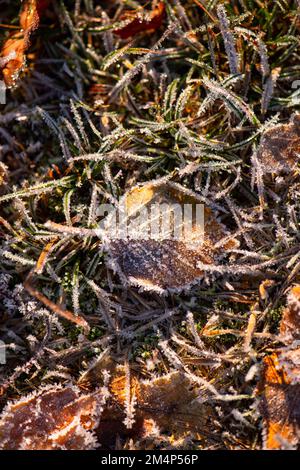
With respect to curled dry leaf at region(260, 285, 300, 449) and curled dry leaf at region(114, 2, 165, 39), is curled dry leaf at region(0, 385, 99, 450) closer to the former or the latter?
curled dry leaf at region(260, 285, 300, 449)

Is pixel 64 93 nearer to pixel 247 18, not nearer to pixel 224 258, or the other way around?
pixel 247 18

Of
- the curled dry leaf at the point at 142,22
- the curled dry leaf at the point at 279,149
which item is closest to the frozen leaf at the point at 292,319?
the curled dry leaf at the point at 279,149

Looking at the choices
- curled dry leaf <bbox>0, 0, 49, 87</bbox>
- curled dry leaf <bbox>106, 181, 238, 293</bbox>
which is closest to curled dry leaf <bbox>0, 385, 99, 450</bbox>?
curled dry leaf <bbox>106, 181, 238, 293</bbox>

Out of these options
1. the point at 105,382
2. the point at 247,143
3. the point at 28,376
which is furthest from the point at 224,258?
the point at 28,376

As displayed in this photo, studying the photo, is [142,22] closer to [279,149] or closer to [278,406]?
[279,149]

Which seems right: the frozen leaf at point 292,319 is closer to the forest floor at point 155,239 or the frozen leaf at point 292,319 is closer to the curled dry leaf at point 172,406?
the forest floor at point 155,239
